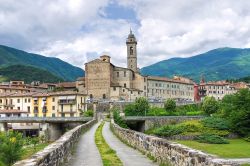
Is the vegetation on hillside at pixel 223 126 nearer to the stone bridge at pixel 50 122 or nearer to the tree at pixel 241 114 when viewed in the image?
the tree at pixel 241 114

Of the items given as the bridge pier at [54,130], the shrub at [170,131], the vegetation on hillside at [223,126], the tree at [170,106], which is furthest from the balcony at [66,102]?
the shrub at [170,131]

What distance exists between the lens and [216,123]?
73562 mm

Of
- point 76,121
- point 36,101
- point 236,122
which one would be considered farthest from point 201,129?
point 36,101

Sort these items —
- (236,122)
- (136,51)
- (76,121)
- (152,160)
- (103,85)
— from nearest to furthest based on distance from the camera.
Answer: (152,160) < (236,122) < (76,121) < (103,85) < (136,51)

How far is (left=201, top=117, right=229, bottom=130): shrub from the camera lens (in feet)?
235

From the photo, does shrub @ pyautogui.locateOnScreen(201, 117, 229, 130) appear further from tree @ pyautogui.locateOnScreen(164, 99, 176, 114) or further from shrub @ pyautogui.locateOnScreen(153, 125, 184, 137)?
tree @ pyautogui.locateOnScreen(164, 99, 176, 114)

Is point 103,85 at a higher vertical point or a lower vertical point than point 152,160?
higher

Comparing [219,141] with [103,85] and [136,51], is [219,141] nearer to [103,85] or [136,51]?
[103,85]

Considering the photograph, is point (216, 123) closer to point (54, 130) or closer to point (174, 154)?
point (54, 130)

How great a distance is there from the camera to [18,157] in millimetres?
31078

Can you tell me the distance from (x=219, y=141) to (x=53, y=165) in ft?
172

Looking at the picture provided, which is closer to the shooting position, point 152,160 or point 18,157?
point 152,160

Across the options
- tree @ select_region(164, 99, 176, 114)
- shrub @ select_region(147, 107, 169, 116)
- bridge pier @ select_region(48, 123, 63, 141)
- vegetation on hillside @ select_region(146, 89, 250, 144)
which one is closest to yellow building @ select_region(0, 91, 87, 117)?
shrub @ select_region(147, 107, 169, 116)

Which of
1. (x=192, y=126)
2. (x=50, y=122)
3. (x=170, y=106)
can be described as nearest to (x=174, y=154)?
(x=192, y=126)
